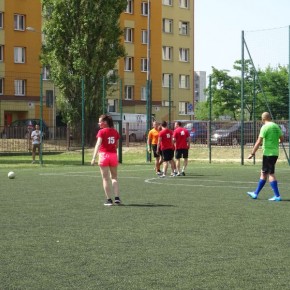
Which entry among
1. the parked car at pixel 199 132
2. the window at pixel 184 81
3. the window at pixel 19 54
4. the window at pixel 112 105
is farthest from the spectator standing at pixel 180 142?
the window at pixel 184 81

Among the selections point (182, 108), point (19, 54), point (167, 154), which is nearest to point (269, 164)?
point (167, 154)

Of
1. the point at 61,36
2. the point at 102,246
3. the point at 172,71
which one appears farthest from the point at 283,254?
the point at 172,71

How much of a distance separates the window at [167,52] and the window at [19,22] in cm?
1691

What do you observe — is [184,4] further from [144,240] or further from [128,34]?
[144,240]

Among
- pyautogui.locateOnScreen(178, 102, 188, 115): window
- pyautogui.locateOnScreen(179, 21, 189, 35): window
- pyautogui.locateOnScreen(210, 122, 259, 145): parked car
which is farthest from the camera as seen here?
pyautogui.locateOnScreen(179, 21, 189, 35): window

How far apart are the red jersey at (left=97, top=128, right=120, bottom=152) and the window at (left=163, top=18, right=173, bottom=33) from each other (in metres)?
67.3

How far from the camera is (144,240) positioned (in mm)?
10953

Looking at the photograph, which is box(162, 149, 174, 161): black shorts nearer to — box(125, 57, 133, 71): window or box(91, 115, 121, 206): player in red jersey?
box(91, 115, 121, 206): player in red jersey

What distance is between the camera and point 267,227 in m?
12.4

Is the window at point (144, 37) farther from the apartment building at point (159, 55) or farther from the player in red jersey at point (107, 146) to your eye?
the player in red jersey at point (107, 146)

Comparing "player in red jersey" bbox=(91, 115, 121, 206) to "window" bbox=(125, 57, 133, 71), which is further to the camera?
"window" bbox=(125, 57, 133, 71)

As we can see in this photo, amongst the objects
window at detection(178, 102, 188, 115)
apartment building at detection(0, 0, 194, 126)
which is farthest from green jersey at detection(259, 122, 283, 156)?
window at detection(178, 102, 188, 115)

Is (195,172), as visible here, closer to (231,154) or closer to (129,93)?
(231,154)

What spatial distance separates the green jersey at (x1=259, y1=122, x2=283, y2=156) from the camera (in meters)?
16.8
